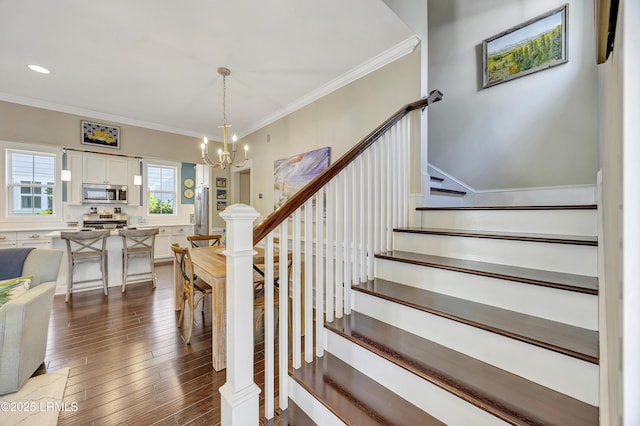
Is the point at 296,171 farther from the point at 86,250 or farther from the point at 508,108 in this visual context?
the point at 86,250

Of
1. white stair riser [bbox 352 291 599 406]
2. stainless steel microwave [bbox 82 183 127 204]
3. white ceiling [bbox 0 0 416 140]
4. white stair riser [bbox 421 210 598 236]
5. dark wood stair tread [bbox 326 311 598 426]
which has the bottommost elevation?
dark wood stair tread [bbox 326 311 598 426]

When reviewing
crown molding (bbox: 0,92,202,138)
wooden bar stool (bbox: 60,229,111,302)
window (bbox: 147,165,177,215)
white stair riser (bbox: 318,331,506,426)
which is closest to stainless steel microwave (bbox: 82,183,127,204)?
window (bbox: 147,165,177,215)

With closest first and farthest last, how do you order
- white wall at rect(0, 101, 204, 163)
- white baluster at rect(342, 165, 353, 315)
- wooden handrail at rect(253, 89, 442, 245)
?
wooden handrail at rect(253, 89, 442, 245)
white baluster at rect(342, 165, 353, 315)
white wall at rect(0, 101, 204, 163)

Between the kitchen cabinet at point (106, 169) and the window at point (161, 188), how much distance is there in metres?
0.54

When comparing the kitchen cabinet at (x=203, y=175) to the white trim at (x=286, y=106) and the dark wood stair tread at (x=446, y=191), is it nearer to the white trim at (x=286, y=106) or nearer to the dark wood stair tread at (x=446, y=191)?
the white trim at (x=286, y=106)

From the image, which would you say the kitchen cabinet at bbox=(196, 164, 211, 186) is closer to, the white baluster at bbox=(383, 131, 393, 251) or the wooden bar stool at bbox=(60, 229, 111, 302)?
the wooden bar stool at bbox=(60, 229, 111, 302)

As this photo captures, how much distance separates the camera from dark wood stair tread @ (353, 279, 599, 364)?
983 millimetres

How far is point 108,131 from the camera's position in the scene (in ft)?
15.6

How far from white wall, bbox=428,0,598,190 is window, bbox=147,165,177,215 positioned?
5.84 meters

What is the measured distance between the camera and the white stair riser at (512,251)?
1311 mm

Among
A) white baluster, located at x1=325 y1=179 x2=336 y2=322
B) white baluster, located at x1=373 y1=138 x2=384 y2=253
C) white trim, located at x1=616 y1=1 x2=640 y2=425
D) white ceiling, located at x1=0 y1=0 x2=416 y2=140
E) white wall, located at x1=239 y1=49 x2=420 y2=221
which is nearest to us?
white trim, located at x1=616 y1=1 x2=640 y2=425

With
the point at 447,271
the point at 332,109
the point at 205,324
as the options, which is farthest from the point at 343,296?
the point at 332,109

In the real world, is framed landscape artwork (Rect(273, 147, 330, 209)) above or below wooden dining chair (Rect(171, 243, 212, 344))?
above

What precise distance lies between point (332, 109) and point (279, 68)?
2.77 feet
